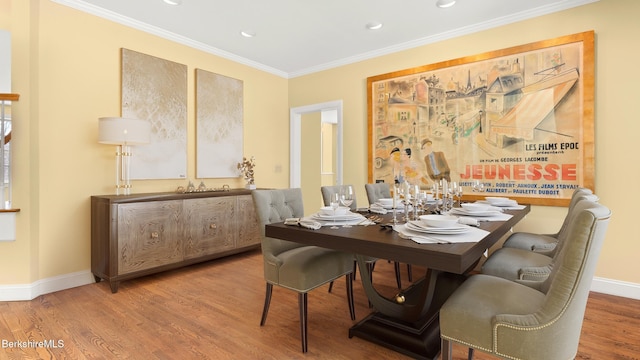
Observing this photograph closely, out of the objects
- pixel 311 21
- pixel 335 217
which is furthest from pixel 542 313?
pixel 311 21

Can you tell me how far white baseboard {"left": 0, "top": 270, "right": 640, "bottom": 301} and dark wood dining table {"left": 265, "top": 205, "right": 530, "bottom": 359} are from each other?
4.48ft

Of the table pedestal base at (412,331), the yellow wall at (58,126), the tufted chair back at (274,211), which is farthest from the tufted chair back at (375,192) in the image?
the yellow wall at (58,126)

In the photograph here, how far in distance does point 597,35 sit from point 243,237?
417 cm

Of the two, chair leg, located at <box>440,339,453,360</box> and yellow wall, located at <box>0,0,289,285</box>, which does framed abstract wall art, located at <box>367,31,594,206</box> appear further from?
yellow wall, located at <box>0,0,289,285</box>

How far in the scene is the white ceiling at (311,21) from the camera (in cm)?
306

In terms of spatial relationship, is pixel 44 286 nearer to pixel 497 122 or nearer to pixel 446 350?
pixel 446 350

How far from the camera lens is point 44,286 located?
282cm

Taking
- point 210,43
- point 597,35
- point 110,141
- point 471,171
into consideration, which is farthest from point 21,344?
point 597,35

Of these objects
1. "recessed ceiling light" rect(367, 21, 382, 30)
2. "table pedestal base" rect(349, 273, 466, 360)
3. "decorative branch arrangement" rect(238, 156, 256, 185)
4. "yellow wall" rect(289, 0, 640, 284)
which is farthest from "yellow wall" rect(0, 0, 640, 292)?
"table pedestal base" rect(349, 273, 466, 360)

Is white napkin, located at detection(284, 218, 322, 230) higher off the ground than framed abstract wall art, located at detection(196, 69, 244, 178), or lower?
lower

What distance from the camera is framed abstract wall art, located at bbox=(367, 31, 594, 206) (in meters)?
2.97

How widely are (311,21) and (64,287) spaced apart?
141 inches

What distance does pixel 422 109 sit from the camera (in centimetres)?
385

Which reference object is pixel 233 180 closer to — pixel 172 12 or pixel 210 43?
pixel 210 43
